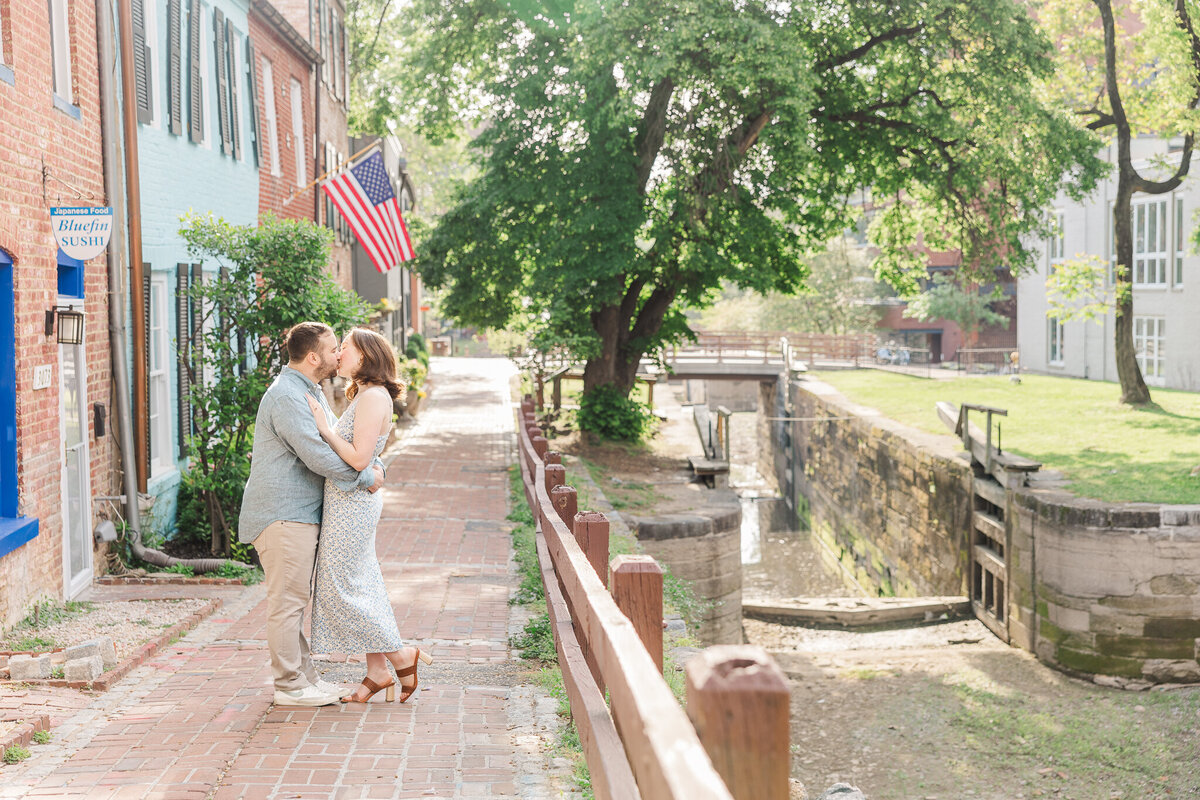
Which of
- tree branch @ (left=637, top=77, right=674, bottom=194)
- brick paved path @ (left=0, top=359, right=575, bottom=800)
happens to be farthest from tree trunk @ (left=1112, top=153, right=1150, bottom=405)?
brick paved path @ (left=0, top=359, right=575, bottom=800)

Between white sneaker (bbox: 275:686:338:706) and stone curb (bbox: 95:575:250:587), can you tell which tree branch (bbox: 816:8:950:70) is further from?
white sneaker (bbox: 275:686:338:706)

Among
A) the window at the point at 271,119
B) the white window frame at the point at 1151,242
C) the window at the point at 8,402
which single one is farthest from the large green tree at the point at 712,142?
the window at the point at 8,402

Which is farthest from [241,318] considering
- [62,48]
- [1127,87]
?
[1127,87]

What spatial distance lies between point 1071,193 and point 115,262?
15746mm

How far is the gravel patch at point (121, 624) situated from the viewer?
275 inches

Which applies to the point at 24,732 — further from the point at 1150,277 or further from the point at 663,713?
the point at 1150,277

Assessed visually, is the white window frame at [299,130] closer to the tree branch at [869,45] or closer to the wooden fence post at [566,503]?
the tree branch at [869,45]

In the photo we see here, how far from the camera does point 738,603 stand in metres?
17.2

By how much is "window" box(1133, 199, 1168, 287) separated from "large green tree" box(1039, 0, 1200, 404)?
5.49 meters

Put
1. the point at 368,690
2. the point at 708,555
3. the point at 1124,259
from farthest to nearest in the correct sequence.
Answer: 1. the point at 1124,259
2. the point at 708,555
3. the point at 368,690

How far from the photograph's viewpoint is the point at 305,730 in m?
5.08

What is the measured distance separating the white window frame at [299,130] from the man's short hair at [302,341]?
13244 millimetres

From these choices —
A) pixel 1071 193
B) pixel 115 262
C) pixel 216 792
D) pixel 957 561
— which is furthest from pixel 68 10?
pixel 1071 193

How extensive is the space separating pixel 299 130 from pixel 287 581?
47.4ft
